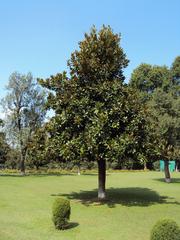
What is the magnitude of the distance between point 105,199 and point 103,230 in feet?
25.4

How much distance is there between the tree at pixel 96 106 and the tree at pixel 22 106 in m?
27.5

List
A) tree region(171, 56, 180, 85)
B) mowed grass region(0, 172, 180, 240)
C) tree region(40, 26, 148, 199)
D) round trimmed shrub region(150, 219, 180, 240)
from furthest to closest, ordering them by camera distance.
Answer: tree region(171, 56, 180, 85)
tree region(40, 26, 148, 199)
mowed grass region(0, 172, 180, 240)
round trimmed shrub region(150, 219, 180, 240)

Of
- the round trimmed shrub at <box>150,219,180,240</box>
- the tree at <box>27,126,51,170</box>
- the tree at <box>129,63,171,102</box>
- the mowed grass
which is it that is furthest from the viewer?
the tree at <box>129,63,171,102</box>

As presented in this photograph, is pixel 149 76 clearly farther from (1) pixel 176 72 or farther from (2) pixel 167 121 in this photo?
(2) pixel 167 121

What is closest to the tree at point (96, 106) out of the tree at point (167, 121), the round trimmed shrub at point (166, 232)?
the round trimmed shrub at point (166, 232)

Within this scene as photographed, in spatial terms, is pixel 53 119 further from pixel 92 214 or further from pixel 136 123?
pixel 92 214

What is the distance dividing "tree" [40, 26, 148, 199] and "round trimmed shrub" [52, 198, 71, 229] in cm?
527

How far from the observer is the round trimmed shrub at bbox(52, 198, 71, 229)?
12.4 meters

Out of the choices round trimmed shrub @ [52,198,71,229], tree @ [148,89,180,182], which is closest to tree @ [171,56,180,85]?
tree @ [148,89,180,182]

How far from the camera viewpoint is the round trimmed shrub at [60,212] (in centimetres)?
1235

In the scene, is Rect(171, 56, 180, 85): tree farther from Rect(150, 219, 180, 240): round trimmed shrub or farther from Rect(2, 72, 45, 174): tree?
Rect(150, 219, 180, 240): round trimmed shrub

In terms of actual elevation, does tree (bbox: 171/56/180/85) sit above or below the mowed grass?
above

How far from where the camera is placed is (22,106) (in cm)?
4775

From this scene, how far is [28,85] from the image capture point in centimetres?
4747
